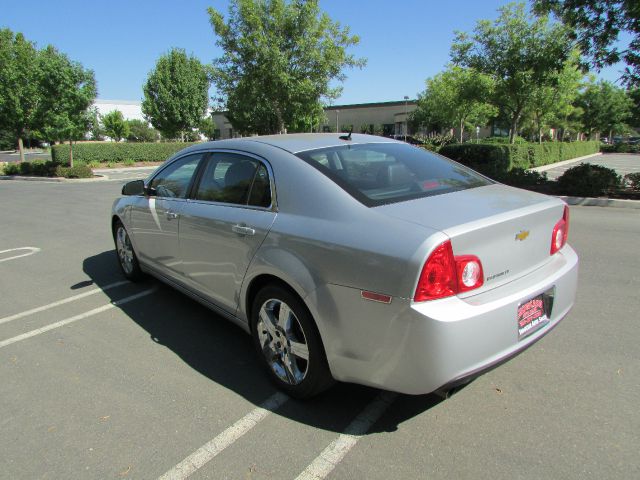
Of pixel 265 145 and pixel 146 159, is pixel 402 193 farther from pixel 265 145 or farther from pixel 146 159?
pixel 146 159

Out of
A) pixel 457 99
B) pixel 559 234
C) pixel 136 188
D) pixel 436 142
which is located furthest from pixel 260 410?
pixel 436 142

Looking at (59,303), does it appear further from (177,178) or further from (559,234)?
(559,234)

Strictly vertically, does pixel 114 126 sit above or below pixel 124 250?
above

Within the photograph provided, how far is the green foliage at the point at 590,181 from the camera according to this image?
455 inches

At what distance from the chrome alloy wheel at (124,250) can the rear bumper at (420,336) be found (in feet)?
11.3

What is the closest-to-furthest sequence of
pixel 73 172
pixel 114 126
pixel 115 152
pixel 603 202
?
pixel 603 202
pixel 73 172
pixel 115 152
pixel 114 126

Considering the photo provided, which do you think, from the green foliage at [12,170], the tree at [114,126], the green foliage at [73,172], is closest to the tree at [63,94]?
the green foliage at [73,172]

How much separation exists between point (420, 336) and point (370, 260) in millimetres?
433

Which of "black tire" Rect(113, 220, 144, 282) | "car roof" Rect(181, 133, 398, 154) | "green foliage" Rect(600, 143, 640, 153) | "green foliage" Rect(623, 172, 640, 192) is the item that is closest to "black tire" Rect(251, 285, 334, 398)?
"car roof" Rect(181, 133, 398, 154)

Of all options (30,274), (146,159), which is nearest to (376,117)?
(146,159)

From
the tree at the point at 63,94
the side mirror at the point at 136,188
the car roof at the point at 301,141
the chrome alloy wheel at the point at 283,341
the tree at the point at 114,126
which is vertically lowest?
the chrome alloy wheel at the point at 283,341

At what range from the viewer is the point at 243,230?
3102mm

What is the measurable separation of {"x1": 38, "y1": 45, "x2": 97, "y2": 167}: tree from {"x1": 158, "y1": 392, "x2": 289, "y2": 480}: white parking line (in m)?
22.4

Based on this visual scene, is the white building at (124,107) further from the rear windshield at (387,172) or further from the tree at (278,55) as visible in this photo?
the rear windshield at (387,172)
